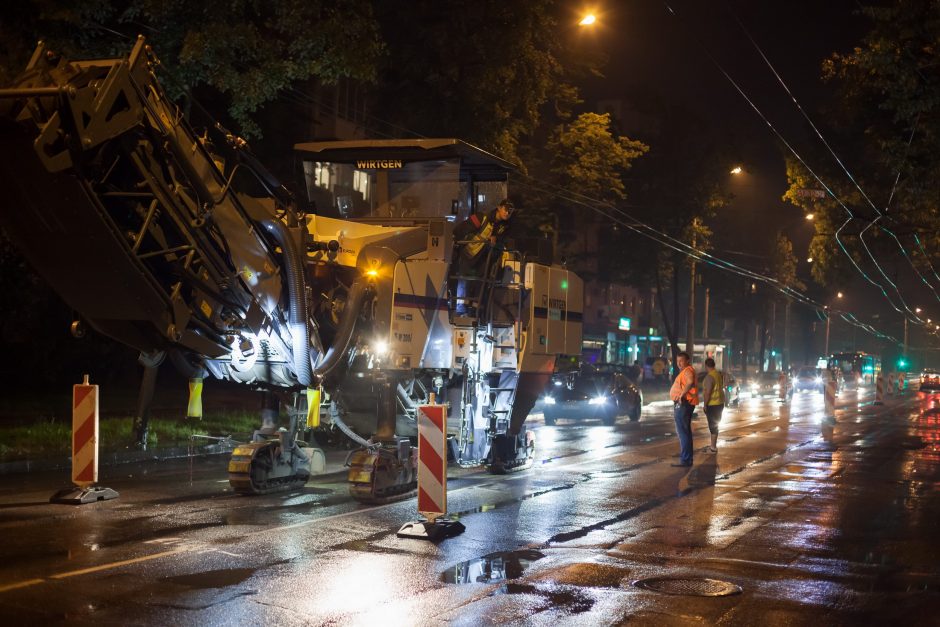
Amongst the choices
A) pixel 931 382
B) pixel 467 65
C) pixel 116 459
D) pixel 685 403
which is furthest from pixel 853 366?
pixel 116 459

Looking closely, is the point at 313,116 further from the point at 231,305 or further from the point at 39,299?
the point at 231,305

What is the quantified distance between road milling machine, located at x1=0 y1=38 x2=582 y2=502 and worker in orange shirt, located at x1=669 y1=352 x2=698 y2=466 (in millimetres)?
2342

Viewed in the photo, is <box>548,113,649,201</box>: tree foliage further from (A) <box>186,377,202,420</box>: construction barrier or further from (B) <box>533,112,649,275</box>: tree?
(A) <box>186,377,202,420</box>: construction barrier

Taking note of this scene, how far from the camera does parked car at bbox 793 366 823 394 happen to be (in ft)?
198

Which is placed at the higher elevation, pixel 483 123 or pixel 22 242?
pixel 483 123

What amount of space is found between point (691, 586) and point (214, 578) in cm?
356

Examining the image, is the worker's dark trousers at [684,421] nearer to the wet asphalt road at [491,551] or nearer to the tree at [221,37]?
the wet asphalt road at [491,551]

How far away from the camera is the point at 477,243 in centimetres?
1308

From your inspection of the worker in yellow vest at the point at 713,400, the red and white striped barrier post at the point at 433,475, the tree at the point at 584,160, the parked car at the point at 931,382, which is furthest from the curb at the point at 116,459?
the parked car at the point at 931,382

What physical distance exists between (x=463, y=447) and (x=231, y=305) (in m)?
4.63

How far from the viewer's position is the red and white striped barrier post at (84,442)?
11.4 meters

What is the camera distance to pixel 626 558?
30.2 feet

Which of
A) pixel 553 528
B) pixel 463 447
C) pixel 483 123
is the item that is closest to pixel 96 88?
pixel 553 528

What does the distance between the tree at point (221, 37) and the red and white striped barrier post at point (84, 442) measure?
7.59m
